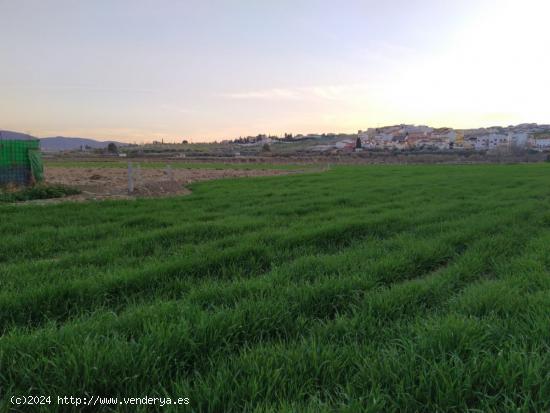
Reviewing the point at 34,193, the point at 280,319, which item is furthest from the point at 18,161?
the point at 280,319

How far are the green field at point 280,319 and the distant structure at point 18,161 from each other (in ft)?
33.8

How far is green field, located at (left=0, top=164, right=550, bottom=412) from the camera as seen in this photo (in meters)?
2.25

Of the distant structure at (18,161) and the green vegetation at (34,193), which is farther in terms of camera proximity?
the distant structure at (18,161)

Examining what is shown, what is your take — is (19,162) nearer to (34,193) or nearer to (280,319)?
(34,193)

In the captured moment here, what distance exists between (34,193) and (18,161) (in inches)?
133

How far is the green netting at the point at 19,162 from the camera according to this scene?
591 inches

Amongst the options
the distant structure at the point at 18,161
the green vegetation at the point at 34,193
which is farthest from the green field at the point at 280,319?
the distant structure at the point at 18,161

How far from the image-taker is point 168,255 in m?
5.49

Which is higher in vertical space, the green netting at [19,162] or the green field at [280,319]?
the green netting at [19,162]

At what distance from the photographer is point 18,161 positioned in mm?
15336

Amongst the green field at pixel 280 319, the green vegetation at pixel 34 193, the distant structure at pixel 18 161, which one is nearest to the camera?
the green field at pixel 280 319

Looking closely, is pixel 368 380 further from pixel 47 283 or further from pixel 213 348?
pixel 47 283

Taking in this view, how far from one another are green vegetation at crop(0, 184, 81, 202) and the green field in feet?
22.0

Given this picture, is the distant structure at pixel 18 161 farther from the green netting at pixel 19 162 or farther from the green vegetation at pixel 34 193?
the green vegetation at pixel 34 193
